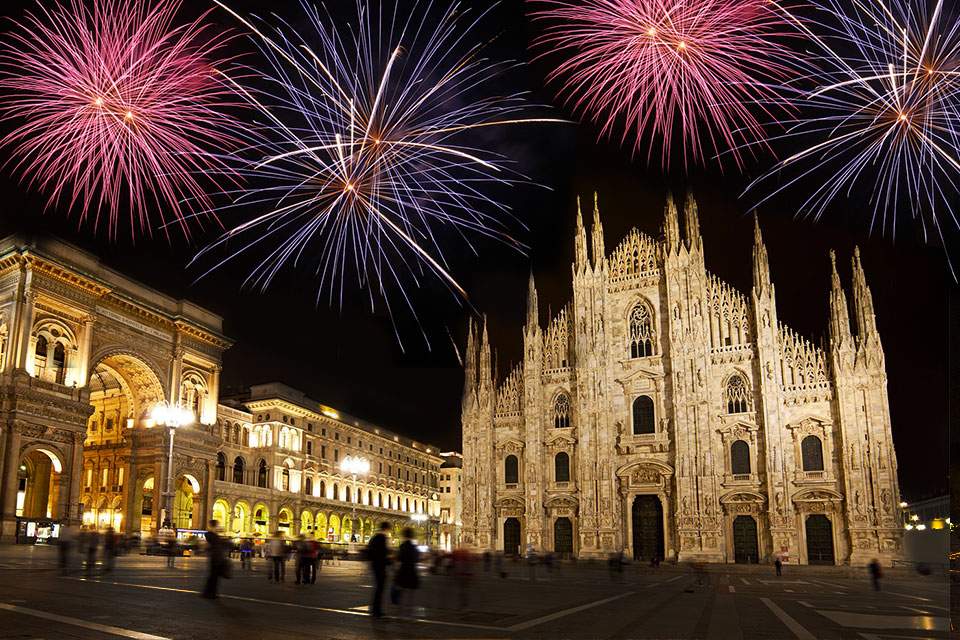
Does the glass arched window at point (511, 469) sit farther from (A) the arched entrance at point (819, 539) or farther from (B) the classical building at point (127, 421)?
(B) the classical building at point (127, 421)

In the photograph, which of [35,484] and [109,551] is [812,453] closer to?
[109,551]

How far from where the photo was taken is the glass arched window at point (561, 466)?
52.2 metres

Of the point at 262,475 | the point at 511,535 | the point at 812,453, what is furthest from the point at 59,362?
the point at 812,453

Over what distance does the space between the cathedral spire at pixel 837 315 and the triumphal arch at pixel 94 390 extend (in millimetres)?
41194

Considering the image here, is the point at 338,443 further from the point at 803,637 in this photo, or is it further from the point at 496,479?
the point at 803,637

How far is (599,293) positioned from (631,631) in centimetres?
4201

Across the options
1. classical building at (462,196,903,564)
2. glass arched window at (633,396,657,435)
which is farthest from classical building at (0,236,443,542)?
glass arched window at (633,396,657,435)

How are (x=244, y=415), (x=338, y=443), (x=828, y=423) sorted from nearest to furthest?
(x=828, y=423), (x=244, y=415), (x=338, y=443)

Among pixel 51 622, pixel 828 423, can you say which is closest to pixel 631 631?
pixel 51 622

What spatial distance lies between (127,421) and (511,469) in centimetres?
2662

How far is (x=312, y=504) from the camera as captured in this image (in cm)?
7069

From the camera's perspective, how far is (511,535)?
5341cm

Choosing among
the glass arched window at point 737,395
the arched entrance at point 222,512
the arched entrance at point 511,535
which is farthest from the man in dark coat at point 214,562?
the arched entrance at point 222,512

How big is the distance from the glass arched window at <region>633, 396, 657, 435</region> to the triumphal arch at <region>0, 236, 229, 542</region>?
29.3 metres
